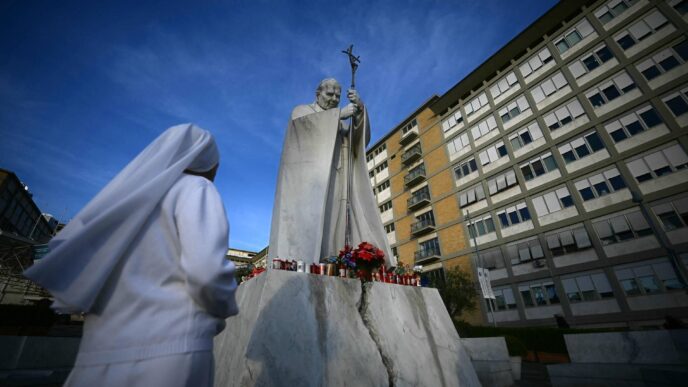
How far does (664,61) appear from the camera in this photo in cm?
1934

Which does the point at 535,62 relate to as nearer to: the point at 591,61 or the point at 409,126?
the point at 591,61

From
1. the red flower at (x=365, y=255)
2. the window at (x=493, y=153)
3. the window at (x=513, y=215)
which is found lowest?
the red flower at (x=365, y=255)

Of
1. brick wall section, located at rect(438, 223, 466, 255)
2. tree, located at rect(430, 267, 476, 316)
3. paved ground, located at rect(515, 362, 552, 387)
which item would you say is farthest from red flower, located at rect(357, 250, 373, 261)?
brick wall section, located at rect(438, 223, 466, 255)

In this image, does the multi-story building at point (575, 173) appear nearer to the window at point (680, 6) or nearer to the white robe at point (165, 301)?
the window at point (680, 6)

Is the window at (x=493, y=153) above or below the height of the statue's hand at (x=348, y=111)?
above

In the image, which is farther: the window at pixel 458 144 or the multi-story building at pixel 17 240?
the window at pixel 458 144

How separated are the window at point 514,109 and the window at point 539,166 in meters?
4.87

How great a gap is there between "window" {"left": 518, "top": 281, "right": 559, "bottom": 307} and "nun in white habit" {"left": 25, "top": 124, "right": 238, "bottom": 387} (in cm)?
2567

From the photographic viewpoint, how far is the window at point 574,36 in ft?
77.2

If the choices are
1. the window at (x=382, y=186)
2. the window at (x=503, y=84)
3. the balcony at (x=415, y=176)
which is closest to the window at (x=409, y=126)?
the balcony at (x=415, y=176)

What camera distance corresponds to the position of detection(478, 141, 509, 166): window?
26594 millimetres

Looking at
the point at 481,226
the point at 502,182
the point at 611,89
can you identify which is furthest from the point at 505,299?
the point at 611,89

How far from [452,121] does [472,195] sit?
9.26 metres

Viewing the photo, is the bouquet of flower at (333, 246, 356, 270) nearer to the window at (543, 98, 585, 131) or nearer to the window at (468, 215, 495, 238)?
the window at (468, 215, 495, 238)
